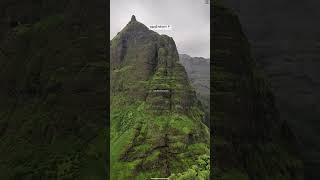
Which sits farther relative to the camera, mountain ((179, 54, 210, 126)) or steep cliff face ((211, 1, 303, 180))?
steep cliff face ((211, 1, 303, 180))

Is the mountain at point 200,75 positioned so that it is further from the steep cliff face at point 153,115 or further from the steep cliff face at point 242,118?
the steep cliff face at point 242,118
